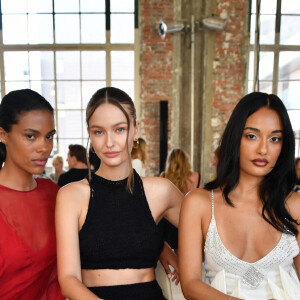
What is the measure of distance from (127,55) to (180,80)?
125cm

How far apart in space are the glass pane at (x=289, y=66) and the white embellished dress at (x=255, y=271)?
587 cm

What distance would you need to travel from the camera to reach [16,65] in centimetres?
614

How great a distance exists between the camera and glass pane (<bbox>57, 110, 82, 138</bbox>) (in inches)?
247

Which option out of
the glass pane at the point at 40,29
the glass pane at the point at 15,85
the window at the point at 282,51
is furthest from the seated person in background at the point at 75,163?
the window at the point at 282,51

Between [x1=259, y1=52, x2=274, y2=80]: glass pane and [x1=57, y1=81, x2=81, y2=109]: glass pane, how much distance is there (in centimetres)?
390

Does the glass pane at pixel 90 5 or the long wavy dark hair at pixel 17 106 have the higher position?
the glass pane at pixel 90 5

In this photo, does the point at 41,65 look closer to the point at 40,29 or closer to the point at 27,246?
the point at 40,29

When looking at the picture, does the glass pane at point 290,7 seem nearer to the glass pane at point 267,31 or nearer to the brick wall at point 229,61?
the glass pane at point 267,31

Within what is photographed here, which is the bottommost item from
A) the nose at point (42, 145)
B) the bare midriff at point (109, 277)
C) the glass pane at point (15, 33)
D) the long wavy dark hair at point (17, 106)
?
the bare midriff at point (109, 277)

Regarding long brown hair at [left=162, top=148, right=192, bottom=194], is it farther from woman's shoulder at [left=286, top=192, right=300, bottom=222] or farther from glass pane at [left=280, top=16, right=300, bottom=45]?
glass pane at [left=280, top=16, right=300, bottom=45]

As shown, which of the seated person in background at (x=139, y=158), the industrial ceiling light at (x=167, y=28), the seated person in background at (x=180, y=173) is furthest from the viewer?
the industrial ceiling light at (x=167, y=28)

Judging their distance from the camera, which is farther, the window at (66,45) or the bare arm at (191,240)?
the window at (66,45)

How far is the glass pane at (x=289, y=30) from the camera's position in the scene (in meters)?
6.20

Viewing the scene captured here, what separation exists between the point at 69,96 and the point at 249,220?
555 centimetres
